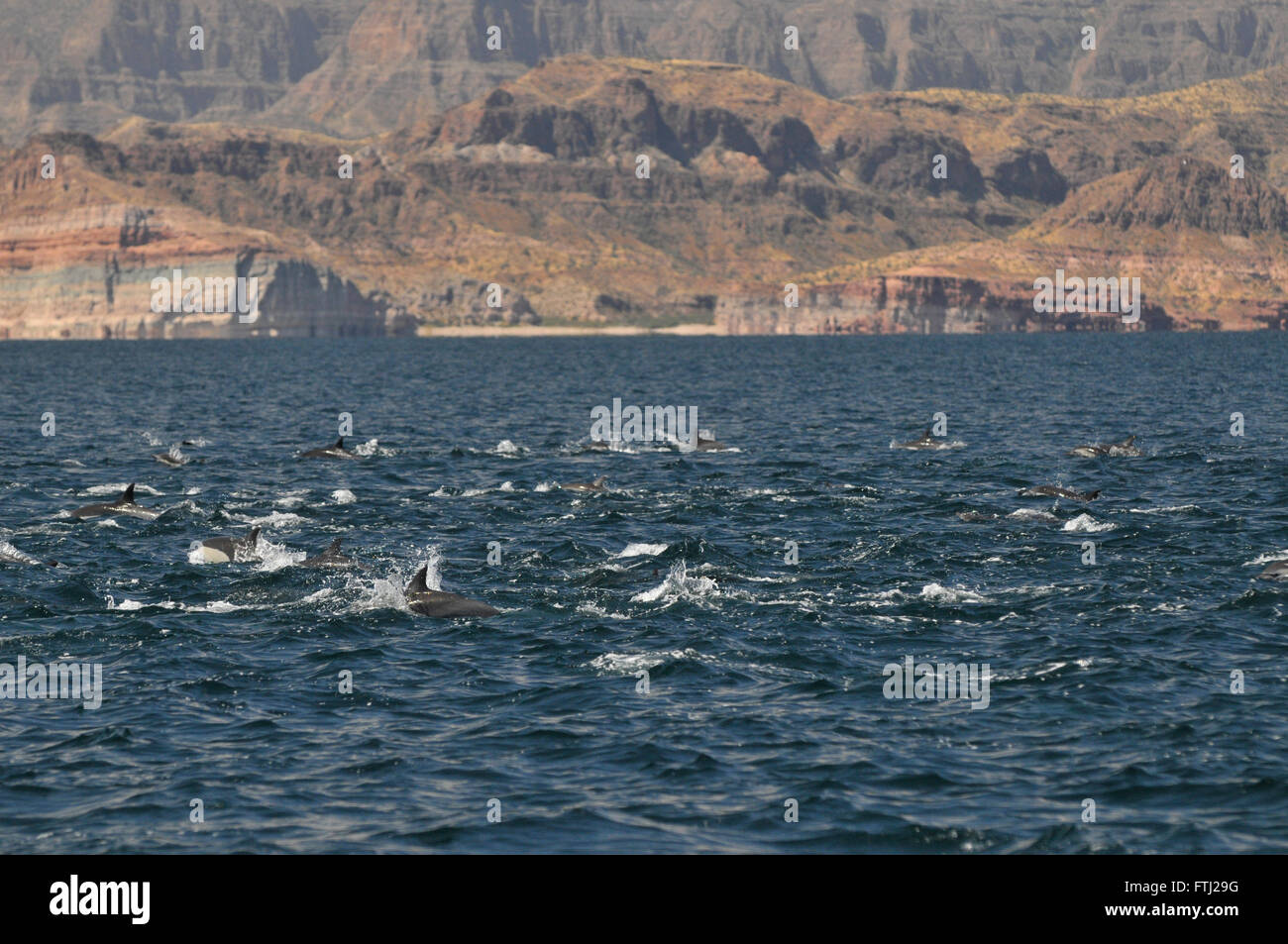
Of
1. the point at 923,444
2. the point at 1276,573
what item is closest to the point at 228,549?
the point at 1276,573

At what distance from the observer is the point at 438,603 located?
33.5m

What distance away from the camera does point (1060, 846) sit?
20125mm

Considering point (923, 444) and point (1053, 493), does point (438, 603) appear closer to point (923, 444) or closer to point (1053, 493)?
point (1053, 493)

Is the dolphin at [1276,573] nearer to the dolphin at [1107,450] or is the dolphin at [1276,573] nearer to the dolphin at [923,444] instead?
the dolphin at [1107,450]

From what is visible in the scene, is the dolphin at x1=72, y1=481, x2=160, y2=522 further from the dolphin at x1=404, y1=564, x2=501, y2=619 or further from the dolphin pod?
the dolphin at x1=404, y1=564, x2=501, y2=619

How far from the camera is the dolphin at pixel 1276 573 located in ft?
116

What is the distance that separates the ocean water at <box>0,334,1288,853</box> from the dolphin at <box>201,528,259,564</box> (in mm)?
461

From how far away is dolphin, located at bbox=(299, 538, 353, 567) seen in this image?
123 feet

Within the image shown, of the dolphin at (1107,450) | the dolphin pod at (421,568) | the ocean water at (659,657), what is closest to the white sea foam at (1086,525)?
the ocean water at (659,657)

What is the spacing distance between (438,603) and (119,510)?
58.4ft

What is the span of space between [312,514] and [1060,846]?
31.4 meters

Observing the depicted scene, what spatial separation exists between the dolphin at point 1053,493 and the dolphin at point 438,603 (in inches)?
872

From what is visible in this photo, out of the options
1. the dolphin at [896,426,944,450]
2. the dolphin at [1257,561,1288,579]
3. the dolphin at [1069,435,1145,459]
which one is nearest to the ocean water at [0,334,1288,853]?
the dolphin at [1257,561,1288,579]

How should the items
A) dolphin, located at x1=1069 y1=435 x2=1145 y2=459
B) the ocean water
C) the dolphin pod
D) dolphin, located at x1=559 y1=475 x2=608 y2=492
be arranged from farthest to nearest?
dolphin, located at x1=1069 y1=435 x2=1145 y2=459 < dolphin, located at x1=559 y1=475 x2=608 y2=492 < the dolphin pod < the ocean water
